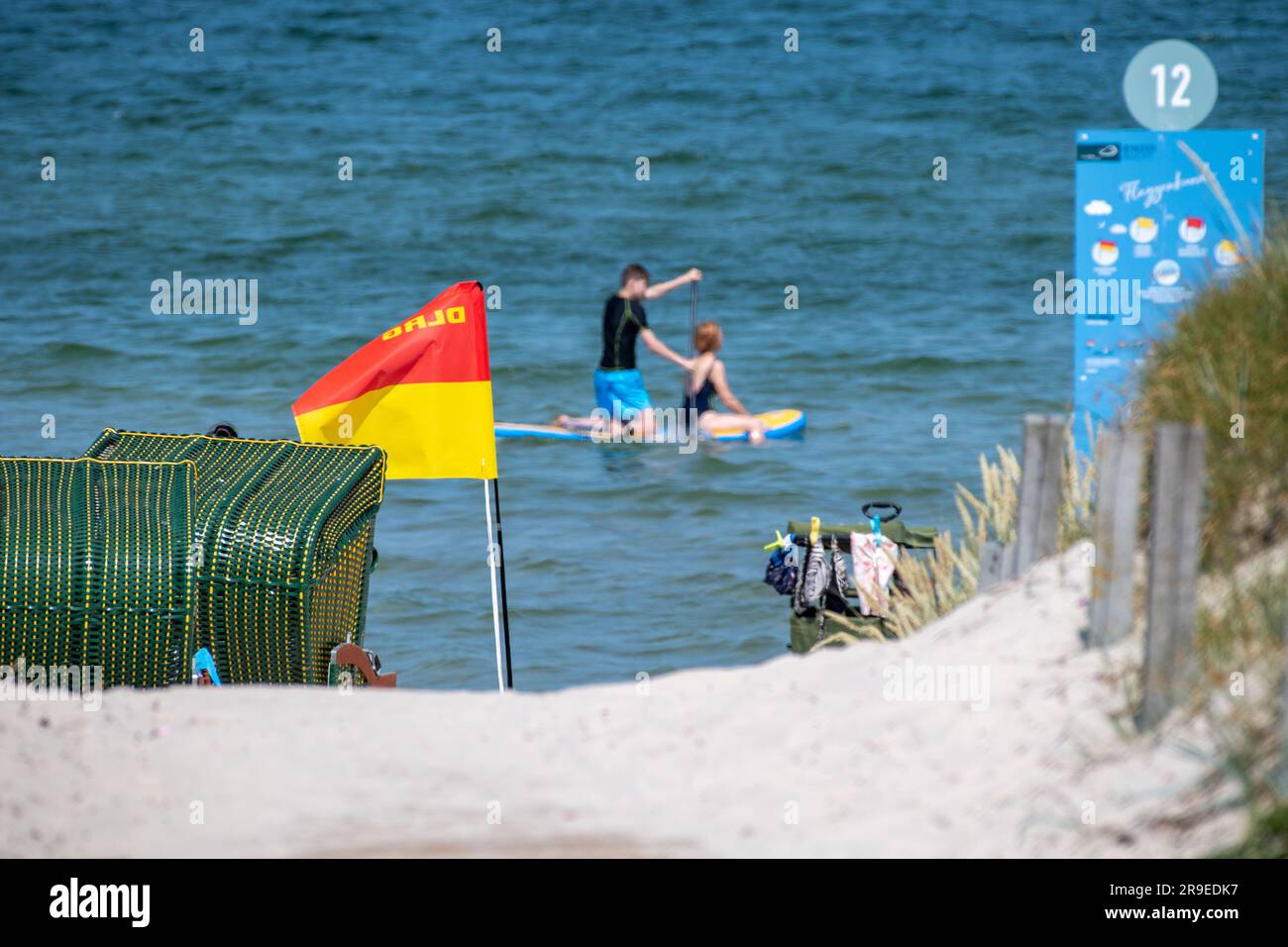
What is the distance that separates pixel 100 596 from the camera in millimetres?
5996

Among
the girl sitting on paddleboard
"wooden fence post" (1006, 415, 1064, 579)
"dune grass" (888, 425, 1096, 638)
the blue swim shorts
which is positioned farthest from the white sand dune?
the blue swim shorts

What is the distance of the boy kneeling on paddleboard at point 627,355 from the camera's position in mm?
14281

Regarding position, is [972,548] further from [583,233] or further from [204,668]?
[583,233]

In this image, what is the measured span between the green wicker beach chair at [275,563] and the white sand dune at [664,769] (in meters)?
1.11

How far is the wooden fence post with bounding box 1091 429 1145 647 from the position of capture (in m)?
4.44

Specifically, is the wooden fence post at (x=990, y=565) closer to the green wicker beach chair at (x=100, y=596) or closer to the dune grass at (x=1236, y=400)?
the dune grass at (x=1236, y=400)

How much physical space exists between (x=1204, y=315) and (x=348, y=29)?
119 feet

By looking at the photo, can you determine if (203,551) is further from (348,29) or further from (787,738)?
(348,29)

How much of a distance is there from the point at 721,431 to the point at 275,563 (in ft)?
28.9

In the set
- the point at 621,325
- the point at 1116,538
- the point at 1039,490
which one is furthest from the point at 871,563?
the point at 621,325

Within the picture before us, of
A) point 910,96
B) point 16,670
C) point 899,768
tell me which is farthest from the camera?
point 910,96

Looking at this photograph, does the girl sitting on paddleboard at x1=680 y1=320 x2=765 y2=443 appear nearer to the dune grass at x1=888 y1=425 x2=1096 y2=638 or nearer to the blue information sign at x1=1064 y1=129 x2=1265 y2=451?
the blue information sign at x1=1064 y1=129 x2=1265 y2=451

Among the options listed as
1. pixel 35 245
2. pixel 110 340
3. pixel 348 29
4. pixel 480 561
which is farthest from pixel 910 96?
pixel 480 561

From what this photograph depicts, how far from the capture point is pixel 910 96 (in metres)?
33.8
